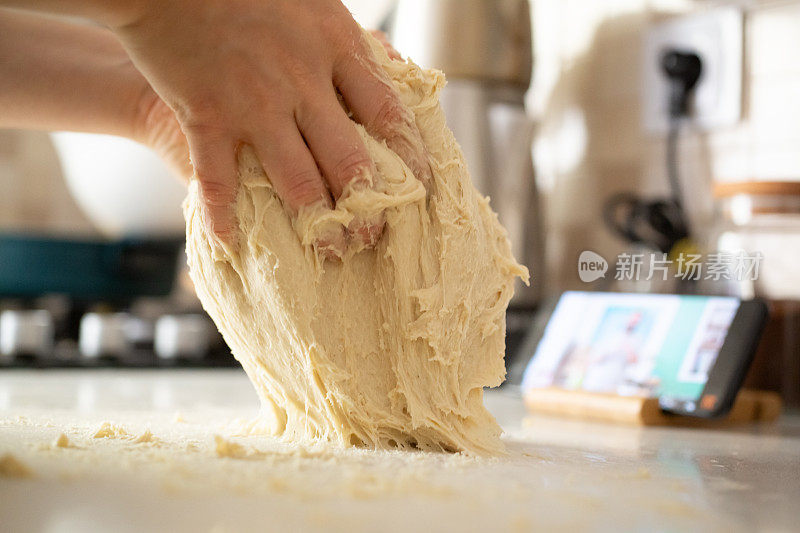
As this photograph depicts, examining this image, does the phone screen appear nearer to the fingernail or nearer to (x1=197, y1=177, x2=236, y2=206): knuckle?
the fingernail

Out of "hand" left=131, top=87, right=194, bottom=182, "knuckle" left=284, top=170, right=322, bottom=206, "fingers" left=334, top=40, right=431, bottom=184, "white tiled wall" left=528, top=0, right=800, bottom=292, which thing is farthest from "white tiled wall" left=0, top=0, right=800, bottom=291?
"knuckle" left=284, top=170, right=322, bottom=206

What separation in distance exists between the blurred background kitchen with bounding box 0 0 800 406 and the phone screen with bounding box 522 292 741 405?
1.8 inches

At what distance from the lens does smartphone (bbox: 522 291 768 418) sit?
1.01 metres

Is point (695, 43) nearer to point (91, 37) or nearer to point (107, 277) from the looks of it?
point (91, 37)

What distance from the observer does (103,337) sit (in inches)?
68.0

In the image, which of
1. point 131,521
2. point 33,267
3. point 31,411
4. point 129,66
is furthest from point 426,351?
point 33,267

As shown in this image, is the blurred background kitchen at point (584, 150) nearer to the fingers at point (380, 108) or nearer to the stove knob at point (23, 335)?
the stove knob at point (23, 335)

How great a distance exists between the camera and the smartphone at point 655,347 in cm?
101

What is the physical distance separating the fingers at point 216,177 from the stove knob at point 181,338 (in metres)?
1.10

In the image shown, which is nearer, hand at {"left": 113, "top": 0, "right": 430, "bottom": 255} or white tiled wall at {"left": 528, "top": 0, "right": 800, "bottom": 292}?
hand at {"left": 113, "top": 0, "right": 430, "bottom": 255}

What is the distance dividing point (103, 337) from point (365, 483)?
4.44ft

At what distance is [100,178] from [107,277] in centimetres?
30

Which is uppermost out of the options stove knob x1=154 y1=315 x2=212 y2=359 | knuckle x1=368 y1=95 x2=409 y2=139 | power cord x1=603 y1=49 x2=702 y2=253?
knuckle x1=368 y1=95 x2=409 y2=139

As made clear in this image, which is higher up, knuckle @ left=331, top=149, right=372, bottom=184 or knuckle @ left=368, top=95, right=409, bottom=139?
knuckle @ left=368, top=95, right=409, bottom=139
